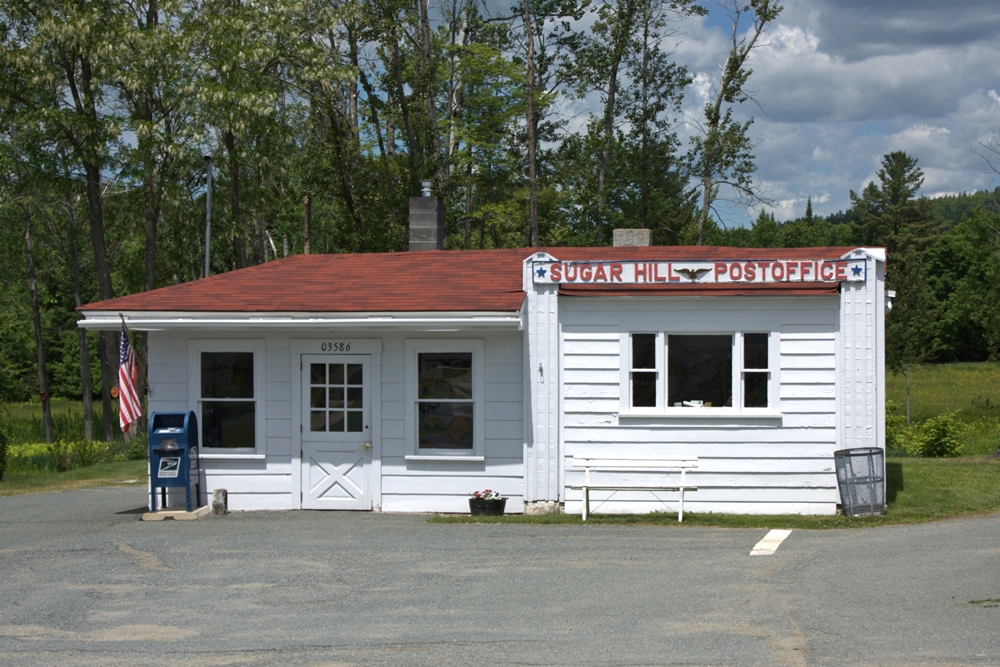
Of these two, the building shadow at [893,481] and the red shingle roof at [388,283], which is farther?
the building shadow at [893,481]

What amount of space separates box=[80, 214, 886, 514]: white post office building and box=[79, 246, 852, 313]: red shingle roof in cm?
7

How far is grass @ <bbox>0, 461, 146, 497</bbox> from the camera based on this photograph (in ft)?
65.9

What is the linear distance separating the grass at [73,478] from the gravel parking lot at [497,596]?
27.2 ft

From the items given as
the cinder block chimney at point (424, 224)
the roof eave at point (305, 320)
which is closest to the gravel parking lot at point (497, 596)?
the roof eave at point (305, 320)

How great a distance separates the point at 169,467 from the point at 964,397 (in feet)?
135

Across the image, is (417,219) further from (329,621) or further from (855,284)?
(329,621)

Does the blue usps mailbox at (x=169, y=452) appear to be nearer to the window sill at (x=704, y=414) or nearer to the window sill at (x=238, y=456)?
the window sill at (x=238, y=456)

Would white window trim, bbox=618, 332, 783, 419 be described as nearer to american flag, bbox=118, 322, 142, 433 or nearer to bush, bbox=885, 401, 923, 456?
american flag, bbox=118, 322, 142, 433

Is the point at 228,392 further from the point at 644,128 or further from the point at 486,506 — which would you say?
the point at 644,128

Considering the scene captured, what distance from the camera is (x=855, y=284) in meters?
12.9

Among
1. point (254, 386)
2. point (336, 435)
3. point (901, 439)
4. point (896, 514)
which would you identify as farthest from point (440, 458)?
point (901, 439)

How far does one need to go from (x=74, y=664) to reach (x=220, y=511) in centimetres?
691

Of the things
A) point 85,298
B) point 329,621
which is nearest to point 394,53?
point 329,621

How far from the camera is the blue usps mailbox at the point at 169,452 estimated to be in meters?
13.4
